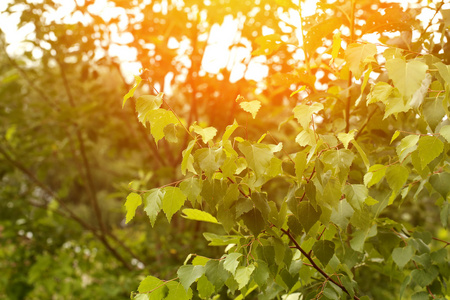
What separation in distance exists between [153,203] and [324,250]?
0.42 metres

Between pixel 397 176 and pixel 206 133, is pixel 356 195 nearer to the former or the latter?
pixel 397 176

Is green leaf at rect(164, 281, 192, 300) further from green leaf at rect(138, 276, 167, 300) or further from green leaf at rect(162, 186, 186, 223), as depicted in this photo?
green leaf at rect(162, 186, 186, 223)

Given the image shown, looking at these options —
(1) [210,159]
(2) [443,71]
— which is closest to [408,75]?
(2) [443,71]

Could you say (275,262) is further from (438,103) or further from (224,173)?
(438,103)

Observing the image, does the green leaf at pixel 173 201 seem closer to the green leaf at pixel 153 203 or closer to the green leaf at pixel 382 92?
the green leaf at pixel 153 203

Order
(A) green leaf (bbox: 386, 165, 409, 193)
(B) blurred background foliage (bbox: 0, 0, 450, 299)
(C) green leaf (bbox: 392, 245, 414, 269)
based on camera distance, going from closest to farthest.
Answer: (A) green leaf (bbox: 386, 165, 409, 193)
(C) green leaf (bbox: 392, 245, 414, 269)
(B) blurred background foliage (bbox: 0, 0, 450, 299)

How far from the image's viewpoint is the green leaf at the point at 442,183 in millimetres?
954

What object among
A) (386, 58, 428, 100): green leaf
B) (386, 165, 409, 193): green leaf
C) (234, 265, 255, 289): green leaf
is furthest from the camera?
(386, 165, 409, 193): green leaf

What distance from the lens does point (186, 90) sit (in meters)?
3.48

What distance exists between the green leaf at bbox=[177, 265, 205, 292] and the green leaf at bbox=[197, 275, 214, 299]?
4 cm

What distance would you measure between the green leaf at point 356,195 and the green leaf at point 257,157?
0.20 meters

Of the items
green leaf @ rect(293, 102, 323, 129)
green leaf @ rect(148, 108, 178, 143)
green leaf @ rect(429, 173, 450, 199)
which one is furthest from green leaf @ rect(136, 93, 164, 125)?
green leaf @ rect(429, 173, 450, 199)

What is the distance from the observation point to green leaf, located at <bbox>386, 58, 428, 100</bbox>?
26.9 inches

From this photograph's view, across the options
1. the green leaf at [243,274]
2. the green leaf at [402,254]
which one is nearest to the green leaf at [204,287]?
the green leaf at [243,274]
